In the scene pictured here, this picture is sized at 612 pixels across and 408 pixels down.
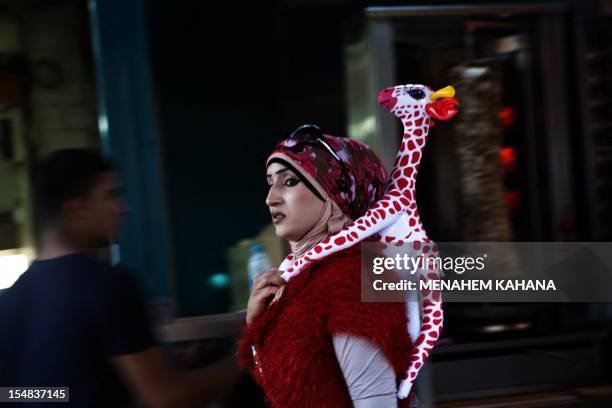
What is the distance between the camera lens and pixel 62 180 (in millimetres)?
1717

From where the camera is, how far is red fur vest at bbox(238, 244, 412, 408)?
1.40 meters

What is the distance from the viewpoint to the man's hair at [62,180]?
5.64 feet

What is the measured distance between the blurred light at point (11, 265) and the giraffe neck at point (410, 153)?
2.73m

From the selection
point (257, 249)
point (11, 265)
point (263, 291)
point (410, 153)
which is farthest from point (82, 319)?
point (11, 265)

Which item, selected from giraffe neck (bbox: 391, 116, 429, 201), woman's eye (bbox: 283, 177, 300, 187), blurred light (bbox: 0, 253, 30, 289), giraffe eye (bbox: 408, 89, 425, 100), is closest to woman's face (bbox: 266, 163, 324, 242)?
woman's eye (bbox: 283, 177, 300, 187)

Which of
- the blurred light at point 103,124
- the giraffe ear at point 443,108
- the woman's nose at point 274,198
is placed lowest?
the woman's nose at point 274,198

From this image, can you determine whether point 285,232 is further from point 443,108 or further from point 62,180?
point 62,180

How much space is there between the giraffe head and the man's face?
0.68 m

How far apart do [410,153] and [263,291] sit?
392mm

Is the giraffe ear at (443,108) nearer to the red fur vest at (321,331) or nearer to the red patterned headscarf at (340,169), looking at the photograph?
the red patterned headscarf at (340,169)

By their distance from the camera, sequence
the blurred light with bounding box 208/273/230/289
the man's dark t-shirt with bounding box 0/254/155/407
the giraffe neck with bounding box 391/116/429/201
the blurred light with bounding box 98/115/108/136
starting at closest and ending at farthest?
the giraffe neck with bounding box 391/116/429/201
the man's dark t-shirt with bounding box 0/254/155/407
the blurred light with bounding box 98/115/108/136
the blurred light with bounding box 208/273/230/289

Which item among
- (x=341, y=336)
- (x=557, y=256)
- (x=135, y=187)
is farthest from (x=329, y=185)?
(x=135, y=187)

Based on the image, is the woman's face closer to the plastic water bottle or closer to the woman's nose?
the woman's nose

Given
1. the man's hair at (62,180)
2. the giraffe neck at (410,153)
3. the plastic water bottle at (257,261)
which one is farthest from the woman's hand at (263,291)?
the plastic water bottle at (257,261)
